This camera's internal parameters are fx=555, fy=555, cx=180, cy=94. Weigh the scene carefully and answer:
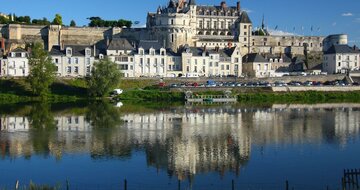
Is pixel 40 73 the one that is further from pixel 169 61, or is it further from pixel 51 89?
pixel 169 61

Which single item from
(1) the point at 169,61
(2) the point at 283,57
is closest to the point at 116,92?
(1) the point at 169,61

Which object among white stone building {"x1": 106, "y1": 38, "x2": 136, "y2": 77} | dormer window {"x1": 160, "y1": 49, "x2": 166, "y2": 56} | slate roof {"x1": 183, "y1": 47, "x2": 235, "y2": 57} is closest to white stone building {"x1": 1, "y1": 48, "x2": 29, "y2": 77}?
white stone building {"x1": 106, "y1": 38, "x2": 136, "y2": 77}

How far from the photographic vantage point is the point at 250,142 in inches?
984

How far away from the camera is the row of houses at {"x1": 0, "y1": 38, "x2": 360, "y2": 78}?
179ft

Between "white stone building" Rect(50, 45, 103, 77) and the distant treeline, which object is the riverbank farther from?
the distant treeline

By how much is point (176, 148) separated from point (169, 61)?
1436 inches

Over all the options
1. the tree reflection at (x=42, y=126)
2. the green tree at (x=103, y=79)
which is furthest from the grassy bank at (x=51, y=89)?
the tree reflection at (x=42, y=126)

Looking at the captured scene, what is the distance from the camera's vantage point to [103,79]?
46.6 m

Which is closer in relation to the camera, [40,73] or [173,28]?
[40,73]

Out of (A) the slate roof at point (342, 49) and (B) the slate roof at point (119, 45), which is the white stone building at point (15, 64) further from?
(A) the slate roof at point (342, 49)

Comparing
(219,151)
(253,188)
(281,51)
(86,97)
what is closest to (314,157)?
(219,151)

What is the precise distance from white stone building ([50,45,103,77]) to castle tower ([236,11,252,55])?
24029 mm

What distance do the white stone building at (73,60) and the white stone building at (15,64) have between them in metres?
2.91

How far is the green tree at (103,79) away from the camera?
46.8m
